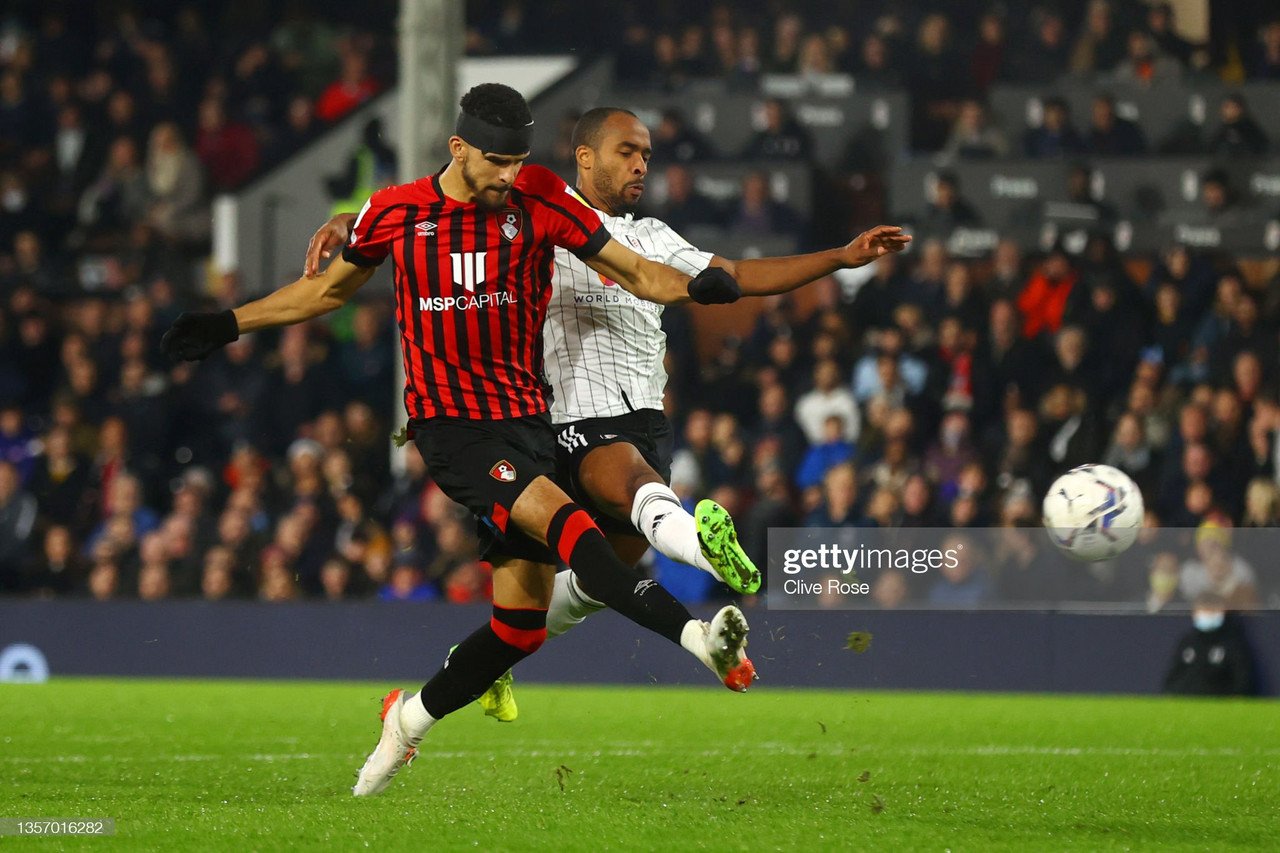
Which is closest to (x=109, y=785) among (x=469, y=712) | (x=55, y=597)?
(x=469, y=712)

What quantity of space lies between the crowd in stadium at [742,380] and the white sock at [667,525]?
4893 mm

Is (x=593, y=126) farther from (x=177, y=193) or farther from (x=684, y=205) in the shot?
(x=177, y=193)

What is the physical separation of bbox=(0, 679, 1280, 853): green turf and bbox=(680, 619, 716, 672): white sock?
1.52 feet

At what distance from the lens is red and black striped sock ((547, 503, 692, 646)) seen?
18.9 ft

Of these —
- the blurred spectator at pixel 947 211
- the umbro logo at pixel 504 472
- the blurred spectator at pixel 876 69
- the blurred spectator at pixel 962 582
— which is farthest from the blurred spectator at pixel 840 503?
the umbro logo at pixel 504 472

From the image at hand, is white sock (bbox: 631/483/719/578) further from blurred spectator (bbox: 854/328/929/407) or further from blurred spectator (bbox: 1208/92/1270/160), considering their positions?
blurred spectator (bbox: 1208/92/1270/160)

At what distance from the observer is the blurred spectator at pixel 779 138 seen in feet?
49.0

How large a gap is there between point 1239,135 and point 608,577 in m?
9.42

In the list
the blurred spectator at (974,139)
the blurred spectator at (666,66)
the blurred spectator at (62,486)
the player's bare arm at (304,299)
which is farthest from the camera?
the blurred spectator at (666,66)

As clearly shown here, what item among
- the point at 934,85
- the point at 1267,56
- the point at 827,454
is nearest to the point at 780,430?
the point at 827,454

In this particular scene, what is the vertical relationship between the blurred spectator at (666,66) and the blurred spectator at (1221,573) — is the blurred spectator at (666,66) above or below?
above

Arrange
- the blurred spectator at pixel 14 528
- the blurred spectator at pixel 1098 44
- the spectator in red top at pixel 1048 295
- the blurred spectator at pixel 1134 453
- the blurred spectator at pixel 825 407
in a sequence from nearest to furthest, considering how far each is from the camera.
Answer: the blurred spectator at pixel 1134 453 → the blurred spectator at pixel 825 407 → the spectator in red top at pixel 1048 295 → the blurred spectator at pixel 14 528 → the blurred spectator at pixel 1098 44

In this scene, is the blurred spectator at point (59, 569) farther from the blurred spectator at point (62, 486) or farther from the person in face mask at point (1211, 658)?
the person in face mask at point (1211, 658)

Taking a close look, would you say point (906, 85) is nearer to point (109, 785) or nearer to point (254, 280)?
point (254, 280)
